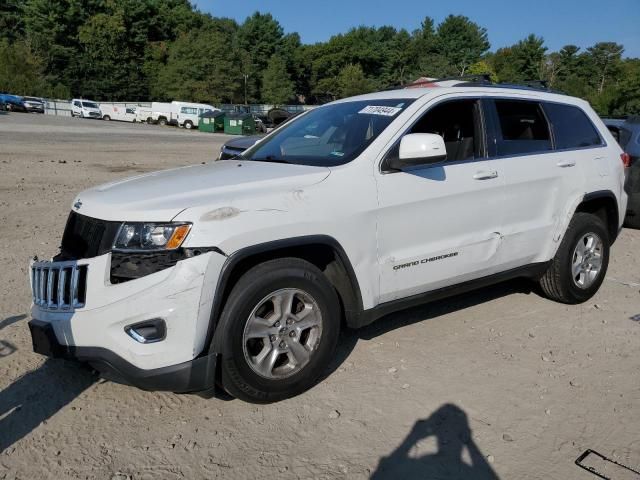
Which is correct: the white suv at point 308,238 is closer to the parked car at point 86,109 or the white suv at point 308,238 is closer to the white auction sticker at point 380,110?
the white auction sticker at point 380,110

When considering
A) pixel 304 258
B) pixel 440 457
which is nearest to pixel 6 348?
pixel 304 258

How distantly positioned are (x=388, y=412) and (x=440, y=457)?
0.46 meters

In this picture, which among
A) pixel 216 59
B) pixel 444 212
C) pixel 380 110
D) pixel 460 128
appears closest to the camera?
pixel 444 212

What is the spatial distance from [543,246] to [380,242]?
1796 millimetres

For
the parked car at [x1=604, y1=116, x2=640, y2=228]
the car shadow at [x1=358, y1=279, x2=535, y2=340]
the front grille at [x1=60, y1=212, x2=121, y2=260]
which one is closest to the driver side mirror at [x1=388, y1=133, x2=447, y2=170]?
the car shadow at [x1=358, y1=279, x2=535, y2=340]

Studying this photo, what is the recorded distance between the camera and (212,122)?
146ft

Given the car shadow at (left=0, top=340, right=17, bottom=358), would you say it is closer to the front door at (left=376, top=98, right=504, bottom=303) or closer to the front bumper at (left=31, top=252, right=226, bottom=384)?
the front bumper at (left=31, top=252, right=226, bottom=384)

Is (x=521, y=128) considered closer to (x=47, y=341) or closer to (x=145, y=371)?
(x=145, y=371)

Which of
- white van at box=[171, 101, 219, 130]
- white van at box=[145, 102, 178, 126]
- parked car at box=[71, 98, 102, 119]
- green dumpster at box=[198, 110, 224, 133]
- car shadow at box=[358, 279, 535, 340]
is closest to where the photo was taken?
car shadow at box=[358, 279, 535, 340]

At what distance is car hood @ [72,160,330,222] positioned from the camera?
2977 millimetres

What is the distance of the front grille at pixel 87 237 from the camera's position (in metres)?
2.99

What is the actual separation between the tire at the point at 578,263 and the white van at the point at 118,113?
53628 mm

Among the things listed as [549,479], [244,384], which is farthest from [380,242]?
[549,479]

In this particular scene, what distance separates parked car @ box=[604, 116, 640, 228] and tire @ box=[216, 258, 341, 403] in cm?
628
